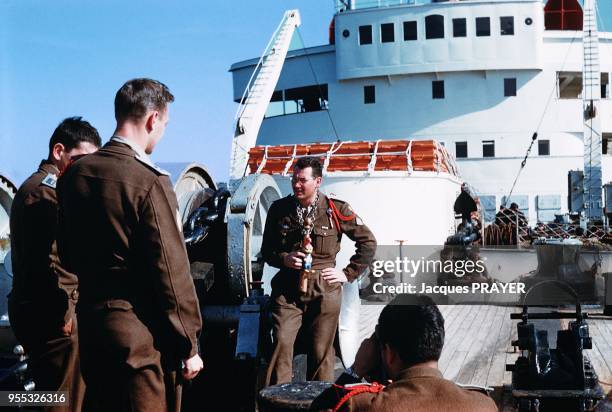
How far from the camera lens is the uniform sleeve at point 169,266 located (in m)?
2.62

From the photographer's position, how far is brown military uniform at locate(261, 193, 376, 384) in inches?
171

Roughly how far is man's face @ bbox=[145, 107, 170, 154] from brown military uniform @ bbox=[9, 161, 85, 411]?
3.29ft

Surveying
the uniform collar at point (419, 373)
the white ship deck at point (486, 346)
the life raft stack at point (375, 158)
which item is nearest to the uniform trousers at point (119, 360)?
the uniform collar at point (419, 373)

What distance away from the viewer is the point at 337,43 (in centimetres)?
2744

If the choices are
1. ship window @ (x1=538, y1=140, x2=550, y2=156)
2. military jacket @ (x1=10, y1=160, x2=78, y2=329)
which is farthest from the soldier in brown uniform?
ship window @ (x1=538, y1=140, x2=550, y2=156)

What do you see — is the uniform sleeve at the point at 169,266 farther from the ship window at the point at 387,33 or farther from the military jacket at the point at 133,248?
the ship window at the point at 387,33

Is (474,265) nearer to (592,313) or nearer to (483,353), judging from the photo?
(592,313)

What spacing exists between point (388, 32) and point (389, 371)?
2561 cm

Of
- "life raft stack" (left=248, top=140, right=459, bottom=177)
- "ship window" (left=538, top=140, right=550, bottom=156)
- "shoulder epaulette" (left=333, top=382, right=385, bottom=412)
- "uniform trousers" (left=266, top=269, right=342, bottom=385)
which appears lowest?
"uniform trousers" (left=266, top=269, right=342, bottom=385)

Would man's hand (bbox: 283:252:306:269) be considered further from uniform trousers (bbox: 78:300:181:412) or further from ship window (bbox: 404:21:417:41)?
ship window (bbox: 404:21:417:41)

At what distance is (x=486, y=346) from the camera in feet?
24.4

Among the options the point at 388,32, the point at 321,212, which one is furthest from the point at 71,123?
the point at 388,32

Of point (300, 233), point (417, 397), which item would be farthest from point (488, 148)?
point (417, 397)

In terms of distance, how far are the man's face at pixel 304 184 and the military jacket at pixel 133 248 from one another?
1.83 m
